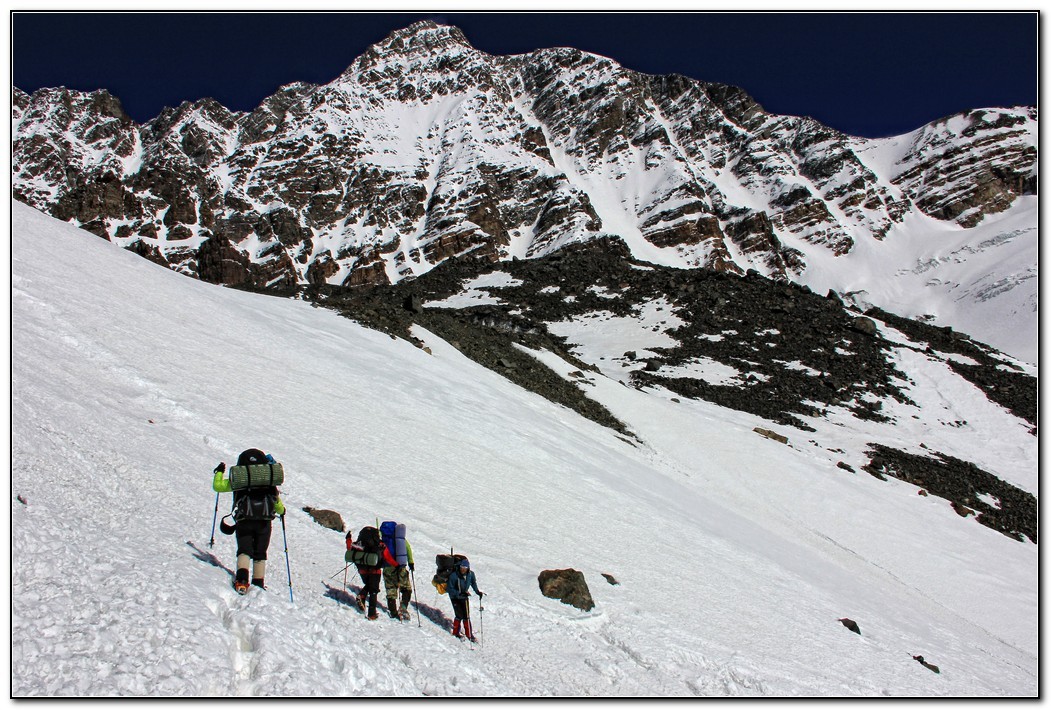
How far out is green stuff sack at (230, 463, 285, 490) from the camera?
6.74 meters

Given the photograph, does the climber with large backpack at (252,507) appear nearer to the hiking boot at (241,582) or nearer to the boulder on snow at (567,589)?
the hiking boot at (241,582)

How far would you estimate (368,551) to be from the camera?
23.5 ft

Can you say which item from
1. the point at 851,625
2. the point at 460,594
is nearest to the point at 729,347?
the point at 851,625

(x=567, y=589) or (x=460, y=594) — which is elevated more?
(x=460, y=594)

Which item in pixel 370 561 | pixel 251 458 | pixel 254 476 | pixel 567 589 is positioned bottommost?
pixel 567 589

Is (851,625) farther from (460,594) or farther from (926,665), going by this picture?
(460,594)

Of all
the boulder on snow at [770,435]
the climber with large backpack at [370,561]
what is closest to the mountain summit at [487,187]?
the boulder on snow at [770,435]

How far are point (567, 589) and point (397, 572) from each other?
125 inches

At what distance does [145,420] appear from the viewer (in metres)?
11.5

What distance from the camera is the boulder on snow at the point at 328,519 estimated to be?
9.77 m

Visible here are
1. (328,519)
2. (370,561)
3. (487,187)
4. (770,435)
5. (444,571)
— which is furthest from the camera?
(487,187)

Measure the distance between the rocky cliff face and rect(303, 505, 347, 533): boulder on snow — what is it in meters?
110

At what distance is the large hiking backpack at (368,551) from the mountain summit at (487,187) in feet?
373

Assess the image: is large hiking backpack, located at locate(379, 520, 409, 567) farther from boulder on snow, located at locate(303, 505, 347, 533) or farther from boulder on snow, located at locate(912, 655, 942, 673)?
boulder on snow, located at locate(912, 655, 942, 673)
